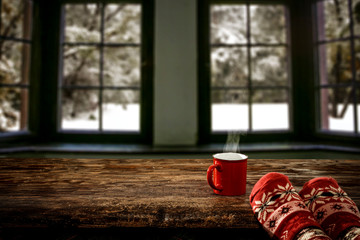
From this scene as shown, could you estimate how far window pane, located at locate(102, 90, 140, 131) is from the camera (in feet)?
6.18

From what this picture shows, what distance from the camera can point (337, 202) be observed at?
1.90 ft

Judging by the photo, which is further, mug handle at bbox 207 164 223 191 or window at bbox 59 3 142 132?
window at bbox 59 3 142 132

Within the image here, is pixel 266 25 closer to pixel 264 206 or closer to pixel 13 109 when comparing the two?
pixel 264 206

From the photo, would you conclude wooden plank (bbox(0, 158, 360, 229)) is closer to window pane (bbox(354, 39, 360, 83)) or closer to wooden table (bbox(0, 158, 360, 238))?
wooden table (bbox(0, 158, 360, 238))

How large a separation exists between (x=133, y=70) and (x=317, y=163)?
142cm

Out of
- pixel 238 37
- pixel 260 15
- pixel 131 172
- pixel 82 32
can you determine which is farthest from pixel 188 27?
pixel 131 172

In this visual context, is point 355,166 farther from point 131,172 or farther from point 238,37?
point 238,37

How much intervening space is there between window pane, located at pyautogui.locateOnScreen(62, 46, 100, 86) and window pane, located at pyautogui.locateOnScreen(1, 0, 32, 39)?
31cm

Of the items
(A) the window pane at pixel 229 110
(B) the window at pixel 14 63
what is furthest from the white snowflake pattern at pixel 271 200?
(B) the window at pixel 14 63

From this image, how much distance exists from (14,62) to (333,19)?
2.40m

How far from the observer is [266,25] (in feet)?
6.26

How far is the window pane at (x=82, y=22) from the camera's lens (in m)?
1.88

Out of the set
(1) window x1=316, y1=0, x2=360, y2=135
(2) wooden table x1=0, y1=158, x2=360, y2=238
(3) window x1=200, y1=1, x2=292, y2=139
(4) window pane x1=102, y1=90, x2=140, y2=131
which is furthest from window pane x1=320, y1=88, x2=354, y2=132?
(4) window pane x1=102, y1=90, x2=140, y2=131

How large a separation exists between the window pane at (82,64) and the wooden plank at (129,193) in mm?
1081
